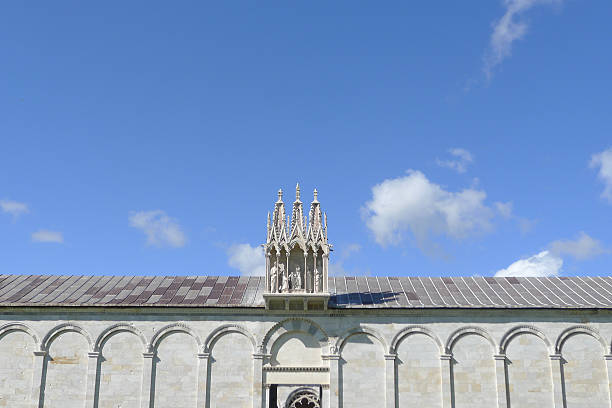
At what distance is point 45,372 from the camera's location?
3525 cm

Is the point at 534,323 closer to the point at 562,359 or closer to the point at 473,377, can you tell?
the point at 562,359

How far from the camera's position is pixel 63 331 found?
35844 millimetres

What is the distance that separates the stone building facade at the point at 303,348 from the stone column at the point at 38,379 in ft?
0.17

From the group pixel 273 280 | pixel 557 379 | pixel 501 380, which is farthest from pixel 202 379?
pixel 557 379

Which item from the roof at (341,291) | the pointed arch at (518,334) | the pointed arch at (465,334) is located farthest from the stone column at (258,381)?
the pointed arch at (518,334)

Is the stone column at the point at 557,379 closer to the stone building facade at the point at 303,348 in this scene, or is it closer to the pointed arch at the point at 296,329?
the stone building facade at the point at 303,348

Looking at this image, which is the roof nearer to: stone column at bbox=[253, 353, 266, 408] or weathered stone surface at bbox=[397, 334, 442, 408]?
weathered stone surface at bbox=[397, 334, 442, 408]

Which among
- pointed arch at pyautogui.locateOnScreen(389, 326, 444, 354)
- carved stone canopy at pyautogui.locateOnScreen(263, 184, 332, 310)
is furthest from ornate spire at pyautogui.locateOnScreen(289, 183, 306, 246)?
pointed arch at pyautogui.locateOnScreen(389, 326, 444, 354)

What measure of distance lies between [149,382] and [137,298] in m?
4.74

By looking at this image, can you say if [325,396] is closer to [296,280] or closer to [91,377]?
[296,280]

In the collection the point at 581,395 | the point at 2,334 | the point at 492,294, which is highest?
the point at 492,294

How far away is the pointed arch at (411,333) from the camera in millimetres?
35188

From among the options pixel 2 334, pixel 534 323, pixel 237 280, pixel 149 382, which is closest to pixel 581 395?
pixel 534 323

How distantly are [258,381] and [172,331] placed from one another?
5.38 m
